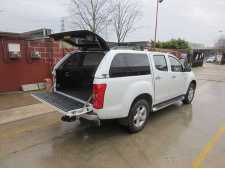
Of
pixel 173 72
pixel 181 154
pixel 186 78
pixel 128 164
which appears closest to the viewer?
pixel 128 164

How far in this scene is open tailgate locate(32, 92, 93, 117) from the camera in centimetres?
341

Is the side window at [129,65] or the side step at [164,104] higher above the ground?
the side window at [129,65]

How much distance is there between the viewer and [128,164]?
10.0ft

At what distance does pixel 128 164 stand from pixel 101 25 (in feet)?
59.6

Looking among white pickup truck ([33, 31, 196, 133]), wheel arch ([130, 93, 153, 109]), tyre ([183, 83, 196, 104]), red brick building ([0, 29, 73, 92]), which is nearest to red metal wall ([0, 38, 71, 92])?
red brick building ([0, 29, 73, 92])

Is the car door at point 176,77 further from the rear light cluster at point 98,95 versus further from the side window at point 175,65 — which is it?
the rear light cluster at point 98,95

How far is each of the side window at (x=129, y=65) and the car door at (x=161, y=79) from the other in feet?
1.24

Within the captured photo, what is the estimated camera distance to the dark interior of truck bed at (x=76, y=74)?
15.3 feet

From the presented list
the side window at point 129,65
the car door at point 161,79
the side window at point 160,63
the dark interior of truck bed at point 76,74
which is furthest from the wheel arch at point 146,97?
the dark interior of truck bed at point 76,74

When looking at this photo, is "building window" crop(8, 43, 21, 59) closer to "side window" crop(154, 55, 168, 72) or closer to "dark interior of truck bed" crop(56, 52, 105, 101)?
"dark interior of truck bed" crop(56, 52, 105, 101)

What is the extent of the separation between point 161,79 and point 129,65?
120 cm

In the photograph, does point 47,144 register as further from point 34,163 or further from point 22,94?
point 22,94

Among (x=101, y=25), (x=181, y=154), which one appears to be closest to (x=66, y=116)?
(x=181, y=154)

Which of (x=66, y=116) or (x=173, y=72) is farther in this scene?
(x=173, y=72)
